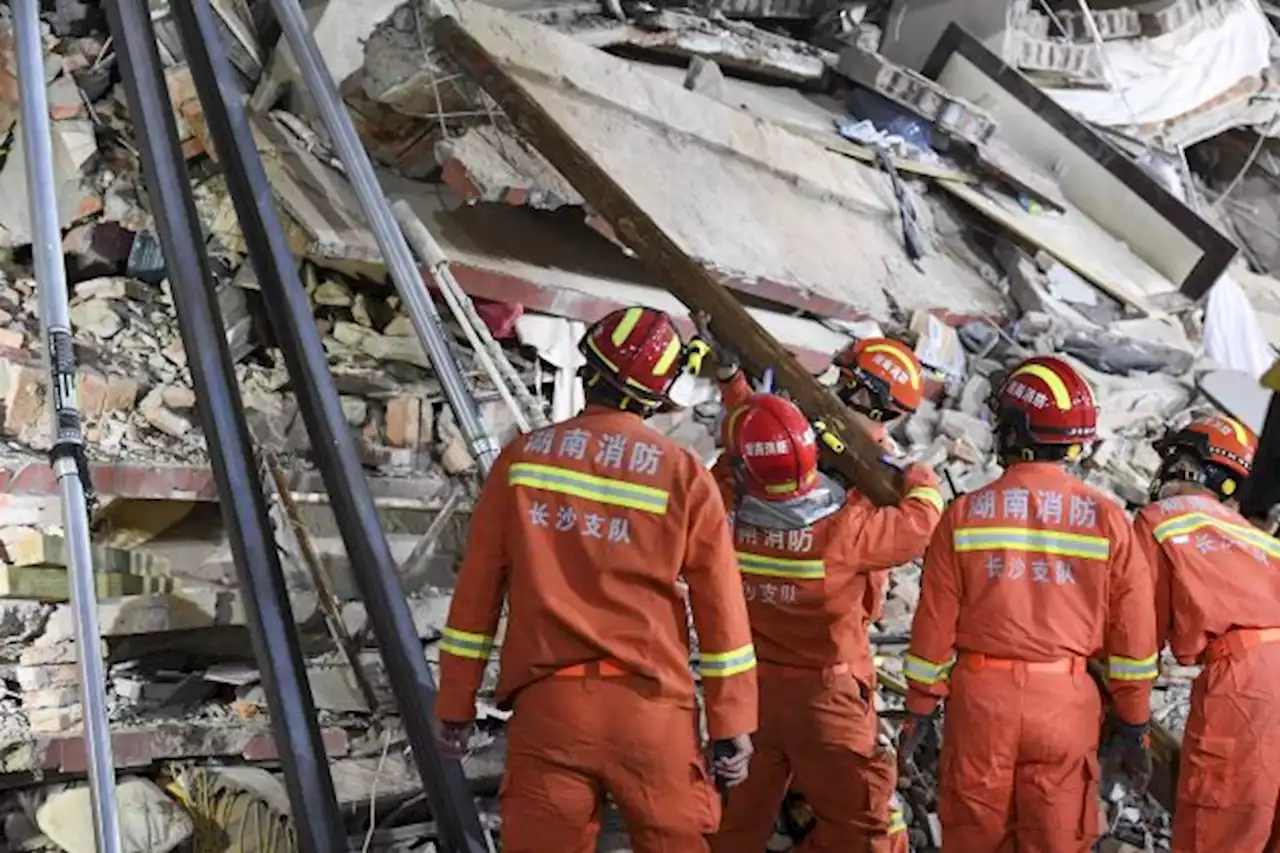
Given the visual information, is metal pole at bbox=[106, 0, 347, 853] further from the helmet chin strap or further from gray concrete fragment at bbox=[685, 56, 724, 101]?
gray concrete fragment at bbox=[685, 56, 724, 101]

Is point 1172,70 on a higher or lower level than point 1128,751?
higher

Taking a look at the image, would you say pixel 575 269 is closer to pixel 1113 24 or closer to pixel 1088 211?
pixel 1088 211

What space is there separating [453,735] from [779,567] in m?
1.11

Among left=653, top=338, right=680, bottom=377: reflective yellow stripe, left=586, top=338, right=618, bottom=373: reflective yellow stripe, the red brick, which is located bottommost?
the red brick

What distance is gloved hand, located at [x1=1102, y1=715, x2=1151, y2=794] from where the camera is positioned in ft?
11.9

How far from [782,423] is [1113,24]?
7.23 metres

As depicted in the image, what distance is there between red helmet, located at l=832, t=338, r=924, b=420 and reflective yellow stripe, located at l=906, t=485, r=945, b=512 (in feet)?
1.70

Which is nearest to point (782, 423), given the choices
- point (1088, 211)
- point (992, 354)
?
point (992, 354)

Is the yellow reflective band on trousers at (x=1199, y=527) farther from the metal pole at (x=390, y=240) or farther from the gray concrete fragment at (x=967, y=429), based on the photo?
the gray concrete fragment at (x=967, y=429)

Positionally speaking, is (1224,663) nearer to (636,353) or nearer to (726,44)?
(636,353)

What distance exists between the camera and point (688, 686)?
3119mm

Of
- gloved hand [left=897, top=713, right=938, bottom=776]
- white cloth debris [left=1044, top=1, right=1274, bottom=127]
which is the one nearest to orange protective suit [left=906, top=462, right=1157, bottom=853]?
gloved hand [left=897, top=713, right=938, bottom=776]

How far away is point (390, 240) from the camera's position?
4398mm

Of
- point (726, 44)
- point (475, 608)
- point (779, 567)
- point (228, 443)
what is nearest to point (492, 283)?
point (228, 443)
